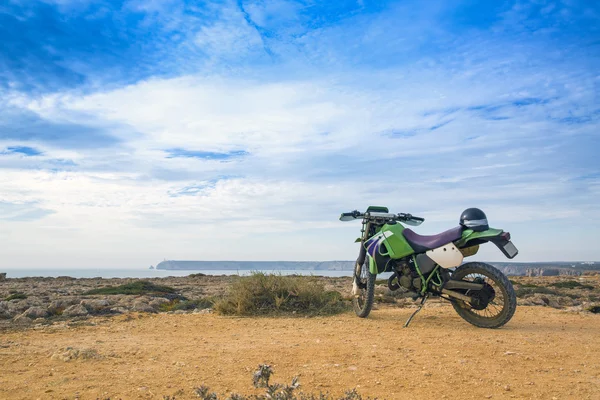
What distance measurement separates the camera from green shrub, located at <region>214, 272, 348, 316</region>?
911 centimetres

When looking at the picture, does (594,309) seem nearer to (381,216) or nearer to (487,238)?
(487,238)

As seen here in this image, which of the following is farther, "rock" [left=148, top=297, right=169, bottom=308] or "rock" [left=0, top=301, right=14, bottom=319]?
"rock" [left=148, top=297, right=169, bottom=308]

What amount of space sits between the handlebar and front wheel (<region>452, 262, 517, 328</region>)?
5.76 ft

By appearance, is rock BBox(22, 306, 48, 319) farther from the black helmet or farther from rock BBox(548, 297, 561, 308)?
rock BBox(548, 297, 561, 308)

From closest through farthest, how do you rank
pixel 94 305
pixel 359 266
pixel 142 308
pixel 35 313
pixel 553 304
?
pixel 359 266 → pixel 35 313 → pixel 94 305 → pixel 142 308 → pixel 553 304

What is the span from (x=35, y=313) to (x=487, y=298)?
823 centimetres

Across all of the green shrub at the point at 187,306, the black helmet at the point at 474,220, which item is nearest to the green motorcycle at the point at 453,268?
the black helmet at the point at 474,220

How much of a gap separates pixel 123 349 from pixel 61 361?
735 mm

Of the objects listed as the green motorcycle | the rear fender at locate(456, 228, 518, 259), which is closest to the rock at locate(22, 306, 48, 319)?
the green motorcycle

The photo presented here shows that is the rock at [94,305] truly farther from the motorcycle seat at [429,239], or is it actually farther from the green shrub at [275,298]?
the motorcycle seat at [429,239]

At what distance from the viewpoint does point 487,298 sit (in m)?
6.96

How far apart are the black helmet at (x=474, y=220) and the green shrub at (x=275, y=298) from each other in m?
3.28

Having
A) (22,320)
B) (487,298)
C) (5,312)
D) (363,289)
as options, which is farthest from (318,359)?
(5,312)

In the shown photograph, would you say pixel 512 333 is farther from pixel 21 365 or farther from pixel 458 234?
pixel 21 365
